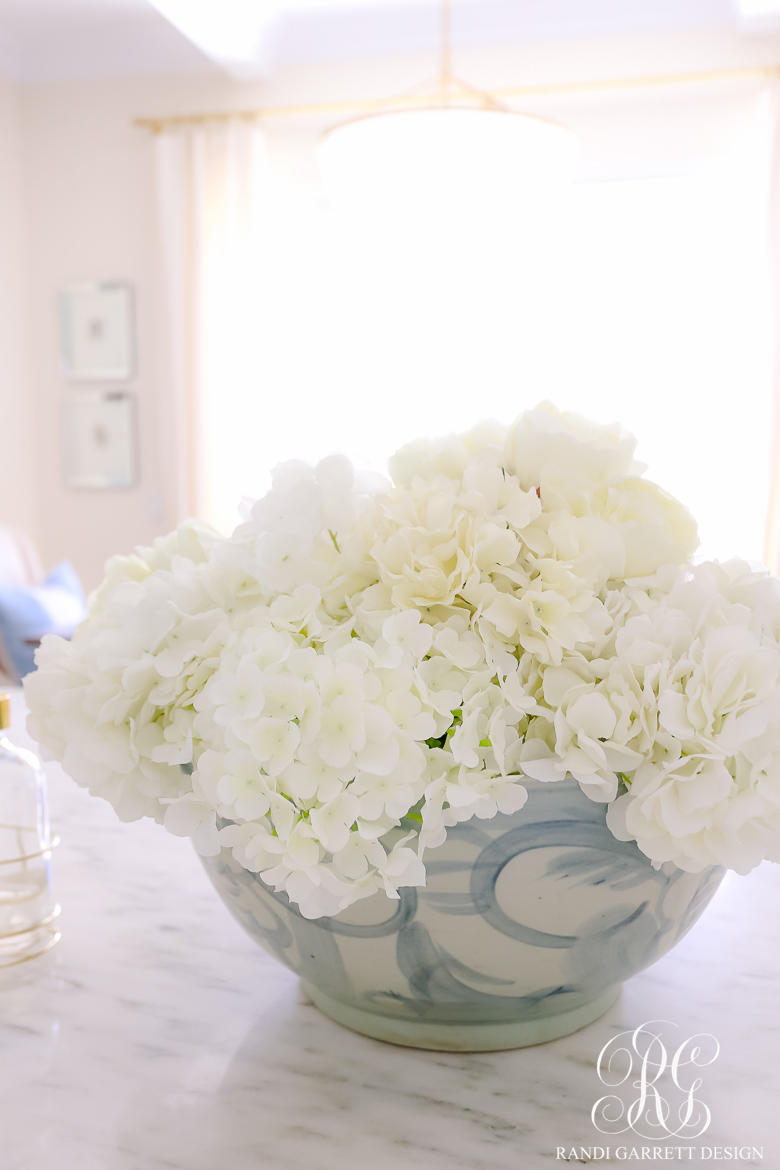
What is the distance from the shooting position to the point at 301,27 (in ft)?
12.5

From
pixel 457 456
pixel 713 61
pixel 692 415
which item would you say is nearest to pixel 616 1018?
pixel 457 456

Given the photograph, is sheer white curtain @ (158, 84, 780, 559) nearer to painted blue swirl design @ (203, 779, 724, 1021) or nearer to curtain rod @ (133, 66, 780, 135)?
curtain rod @ (133, 66, 780, 135)

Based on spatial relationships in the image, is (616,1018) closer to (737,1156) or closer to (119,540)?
(737,1156)

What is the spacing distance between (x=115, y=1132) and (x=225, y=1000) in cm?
12

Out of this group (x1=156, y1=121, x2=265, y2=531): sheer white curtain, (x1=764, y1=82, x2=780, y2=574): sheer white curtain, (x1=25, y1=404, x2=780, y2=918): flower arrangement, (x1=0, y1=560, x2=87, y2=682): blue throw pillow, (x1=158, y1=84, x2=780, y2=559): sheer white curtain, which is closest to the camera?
(x1=25, y1=404, x2=780, y2=918): flower arrangement

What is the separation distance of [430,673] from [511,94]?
387 cm

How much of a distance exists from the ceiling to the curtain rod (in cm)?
17

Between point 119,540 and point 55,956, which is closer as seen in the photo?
point 55,956

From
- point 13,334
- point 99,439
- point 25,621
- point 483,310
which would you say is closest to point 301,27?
point 483,310

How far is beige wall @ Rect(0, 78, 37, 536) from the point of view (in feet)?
13.8

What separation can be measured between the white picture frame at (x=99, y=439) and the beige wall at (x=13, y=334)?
0.20m

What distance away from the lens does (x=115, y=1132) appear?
458mm

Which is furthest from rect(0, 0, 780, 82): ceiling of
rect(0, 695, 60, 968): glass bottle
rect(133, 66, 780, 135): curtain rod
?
rect(0, 695, 60, 968): glass bottle

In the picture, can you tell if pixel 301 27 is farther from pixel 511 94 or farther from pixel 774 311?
pixel 774 311
